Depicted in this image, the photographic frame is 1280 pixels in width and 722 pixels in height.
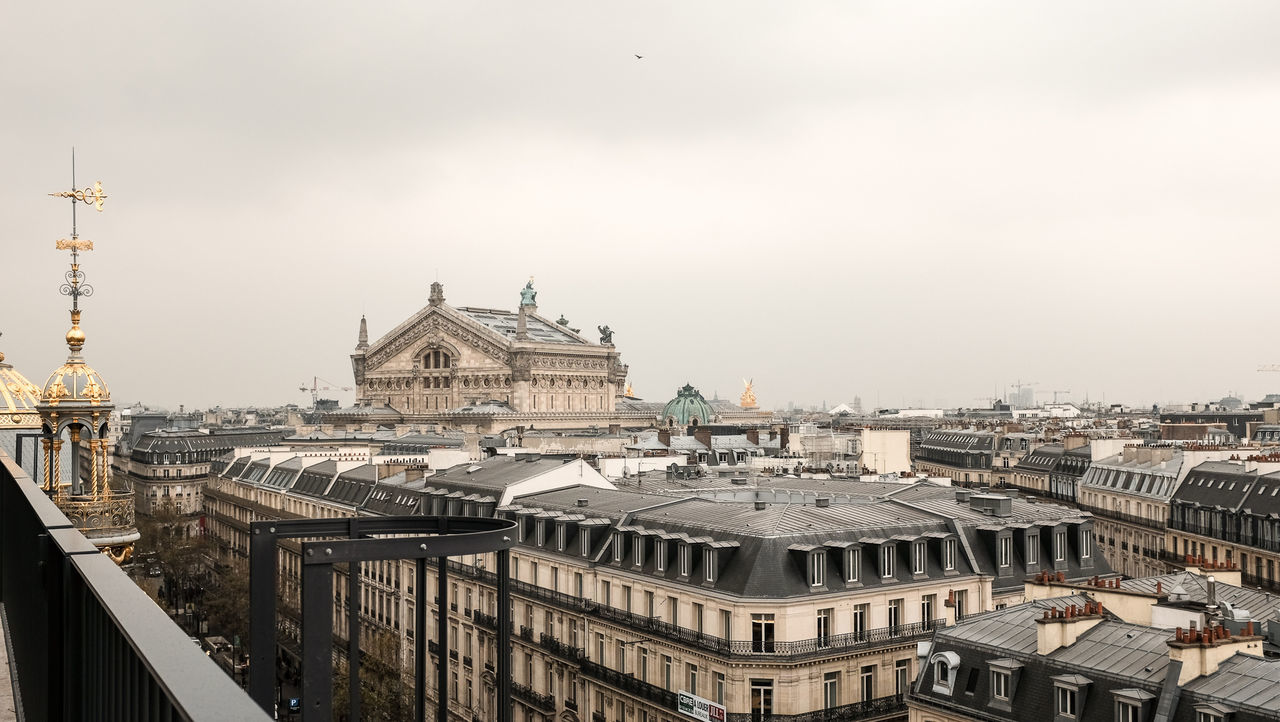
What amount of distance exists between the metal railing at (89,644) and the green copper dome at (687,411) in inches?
3645

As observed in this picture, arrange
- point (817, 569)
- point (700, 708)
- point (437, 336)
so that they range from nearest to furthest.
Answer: point (700, 708) → point (817, 569) → point (437, 336)

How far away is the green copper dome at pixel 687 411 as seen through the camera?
3991 inches

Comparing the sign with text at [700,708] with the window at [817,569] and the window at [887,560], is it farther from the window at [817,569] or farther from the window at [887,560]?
the window at [887,560]

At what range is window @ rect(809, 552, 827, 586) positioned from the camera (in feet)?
97.8

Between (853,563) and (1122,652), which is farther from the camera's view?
(853,563)

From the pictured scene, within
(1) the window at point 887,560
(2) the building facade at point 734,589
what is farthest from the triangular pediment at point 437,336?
(1) the window at point 887,560

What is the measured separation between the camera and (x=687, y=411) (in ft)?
335

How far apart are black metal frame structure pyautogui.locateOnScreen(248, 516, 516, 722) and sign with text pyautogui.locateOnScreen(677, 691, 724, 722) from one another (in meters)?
22.3

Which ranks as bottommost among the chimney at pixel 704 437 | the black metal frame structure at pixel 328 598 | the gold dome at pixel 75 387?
the chimney at pixel 704 437

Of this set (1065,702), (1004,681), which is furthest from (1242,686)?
(1004,681)

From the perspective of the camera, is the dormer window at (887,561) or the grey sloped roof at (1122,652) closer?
the grey sloped roof at (1122,652)

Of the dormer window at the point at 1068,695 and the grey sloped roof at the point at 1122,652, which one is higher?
the grey sloped roof at the point at 1122,652

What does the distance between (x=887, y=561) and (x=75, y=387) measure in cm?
2044

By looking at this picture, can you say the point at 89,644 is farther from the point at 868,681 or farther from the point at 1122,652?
the point at 868,681
